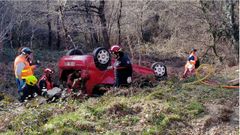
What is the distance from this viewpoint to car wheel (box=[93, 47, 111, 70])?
9778 millimetres

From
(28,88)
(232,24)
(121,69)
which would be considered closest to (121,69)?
(121,69)

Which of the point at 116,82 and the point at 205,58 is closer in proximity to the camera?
the point at 116,82

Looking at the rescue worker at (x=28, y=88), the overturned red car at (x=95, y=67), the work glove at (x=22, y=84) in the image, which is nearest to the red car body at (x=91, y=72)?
the overturned red car at (x=95, y=67)

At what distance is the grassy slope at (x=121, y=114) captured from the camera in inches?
259

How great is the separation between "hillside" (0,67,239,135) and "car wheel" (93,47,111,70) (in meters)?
1.67

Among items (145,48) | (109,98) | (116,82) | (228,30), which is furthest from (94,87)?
(145,48)

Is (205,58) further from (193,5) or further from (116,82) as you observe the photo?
(116,82)

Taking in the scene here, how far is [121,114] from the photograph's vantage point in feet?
23.3

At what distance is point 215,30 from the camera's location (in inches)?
849

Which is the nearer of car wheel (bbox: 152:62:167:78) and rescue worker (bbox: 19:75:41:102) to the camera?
rescue worker (bbox: 19:75:41:102)

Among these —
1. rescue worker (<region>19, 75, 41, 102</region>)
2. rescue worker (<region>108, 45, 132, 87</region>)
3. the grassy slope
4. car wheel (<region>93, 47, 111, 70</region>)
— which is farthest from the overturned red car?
the grassy slope

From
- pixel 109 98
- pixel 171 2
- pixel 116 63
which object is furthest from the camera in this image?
pixel 171 2

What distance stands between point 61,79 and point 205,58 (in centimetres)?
1276

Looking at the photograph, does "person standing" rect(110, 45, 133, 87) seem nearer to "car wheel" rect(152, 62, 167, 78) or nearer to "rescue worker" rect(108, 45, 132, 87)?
"rescue worker" rect(108, 45, 132, 87)
